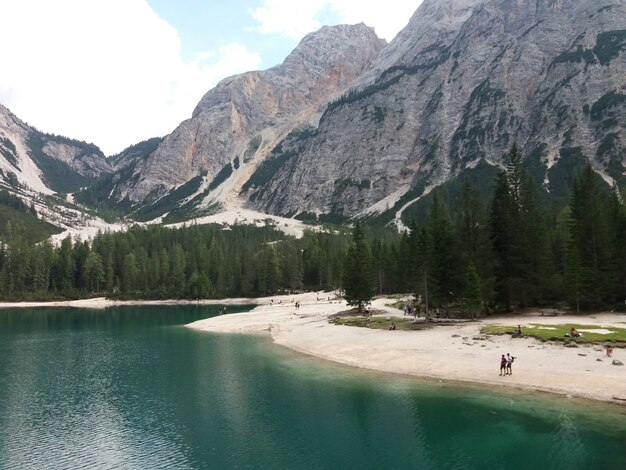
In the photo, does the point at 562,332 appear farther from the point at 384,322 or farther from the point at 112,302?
the point at 112,302

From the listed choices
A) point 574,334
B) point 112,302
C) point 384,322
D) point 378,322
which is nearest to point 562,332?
point 574,334

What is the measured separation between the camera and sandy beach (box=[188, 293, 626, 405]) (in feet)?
135

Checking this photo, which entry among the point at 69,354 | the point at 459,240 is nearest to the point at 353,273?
the point at 459,240

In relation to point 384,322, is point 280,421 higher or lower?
lower

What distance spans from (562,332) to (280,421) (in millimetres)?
36312

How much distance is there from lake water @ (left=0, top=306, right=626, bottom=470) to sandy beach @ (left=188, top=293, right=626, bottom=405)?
2.62 m

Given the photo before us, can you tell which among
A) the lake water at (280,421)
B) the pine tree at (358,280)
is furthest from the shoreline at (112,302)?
the lake water at (280,421)

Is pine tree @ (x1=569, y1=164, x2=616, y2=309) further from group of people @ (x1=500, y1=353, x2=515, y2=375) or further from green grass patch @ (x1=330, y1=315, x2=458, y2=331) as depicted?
group of people @ (x1=500, y1=353, x2=515, y2=375)

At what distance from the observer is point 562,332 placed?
5328cm

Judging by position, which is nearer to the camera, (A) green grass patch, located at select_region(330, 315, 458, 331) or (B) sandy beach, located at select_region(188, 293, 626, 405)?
(B) sandy beach, located at select_region(188, 293, 626, 405)

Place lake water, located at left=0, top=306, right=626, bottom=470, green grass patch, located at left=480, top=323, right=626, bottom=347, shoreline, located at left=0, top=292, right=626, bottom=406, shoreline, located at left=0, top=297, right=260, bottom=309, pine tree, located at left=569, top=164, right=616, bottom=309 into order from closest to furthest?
lake water, located at left=0, top=306, right=626, bottom=470 → shoreline, located at left=0, top=292, right=626, bottom=406 → green grass patch, located at left=480, top=323, right=626, bottom=347 → pine tree, located at left=569, top=164, right=616, bottom=309 → shoreline, located at left=0, top=297, right=260, bottom=309

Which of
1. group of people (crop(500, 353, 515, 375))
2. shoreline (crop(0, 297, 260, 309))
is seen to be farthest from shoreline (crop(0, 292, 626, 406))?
shoreline (crop(0, 297, 260, 309))

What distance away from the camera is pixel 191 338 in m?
85.8

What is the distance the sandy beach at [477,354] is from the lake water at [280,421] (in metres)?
2.62
